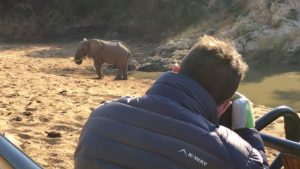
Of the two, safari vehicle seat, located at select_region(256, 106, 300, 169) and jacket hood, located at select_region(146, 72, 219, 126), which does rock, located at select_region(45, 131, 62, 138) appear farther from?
jacket hood, located at select_region(146, 72, 219, 126)

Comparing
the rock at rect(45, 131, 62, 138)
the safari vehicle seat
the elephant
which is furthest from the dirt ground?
the safari vehicle seat

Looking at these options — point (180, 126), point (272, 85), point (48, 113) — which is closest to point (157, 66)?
point (272, 85)

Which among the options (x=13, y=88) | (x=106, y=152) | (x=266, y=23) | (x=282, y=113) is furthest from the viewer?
(x=266, y=23)

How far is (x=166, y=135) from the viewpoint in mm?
1771

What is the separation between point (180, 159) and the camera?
1.72 m

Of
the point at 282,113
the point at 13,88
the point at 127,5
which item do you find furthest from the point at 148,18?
the point at 282,113

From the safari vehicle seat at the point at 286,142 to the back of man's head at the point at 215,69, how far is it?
1.47 feet

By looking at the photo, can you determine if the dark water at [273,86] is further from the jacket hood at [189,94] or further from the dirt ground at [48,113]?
the jacket hood at [189,94]

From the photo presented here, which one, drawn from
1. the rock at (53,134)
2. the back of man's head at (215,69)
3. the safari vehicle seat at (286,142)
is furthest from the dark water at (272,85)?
the back of man's head at (215,69)

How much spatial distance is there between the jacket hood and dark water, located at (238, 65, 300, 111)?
978 centimetres

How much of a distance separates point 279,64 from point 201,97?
1665cm

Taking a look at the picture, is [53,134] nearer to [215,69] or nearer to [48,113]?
[48,113]

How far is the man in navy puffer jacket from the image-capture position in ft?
5.69

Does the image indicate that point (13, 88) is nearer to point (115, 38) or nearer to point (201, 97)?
point (201, 97)
